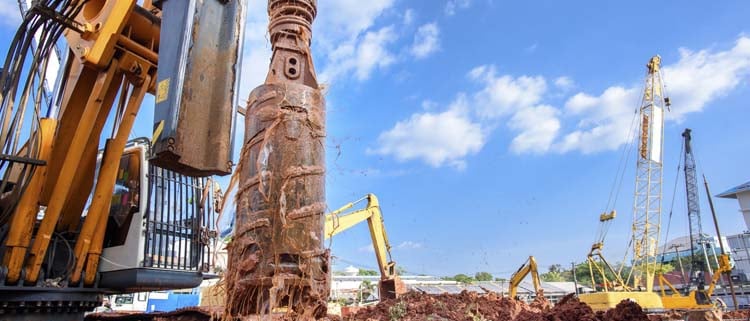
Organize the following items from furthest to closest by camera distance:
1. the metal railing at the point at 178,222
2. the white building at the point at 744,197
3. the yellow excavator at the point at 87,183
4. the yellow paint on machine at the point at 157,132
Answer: the white building at the point at 744,197
the metal railing at the point at 178,222
the yellow excavator at the point at 87,183
the yellow paint on machine at the point at 157,132

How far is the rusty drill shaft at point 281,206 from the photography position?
9.46 feet

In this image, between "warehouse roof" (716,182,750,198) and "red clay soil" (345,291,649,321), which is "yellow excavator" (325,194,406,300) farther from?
"warehouse roof" (716,182,750,198)

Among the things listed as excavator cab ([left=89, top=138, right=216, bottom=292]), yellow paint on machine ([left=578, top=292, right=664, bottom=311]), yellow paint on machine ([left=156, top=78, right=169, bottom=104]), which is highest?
yellow paint on machine ([left=156, top=78, right=169, bottom=104])

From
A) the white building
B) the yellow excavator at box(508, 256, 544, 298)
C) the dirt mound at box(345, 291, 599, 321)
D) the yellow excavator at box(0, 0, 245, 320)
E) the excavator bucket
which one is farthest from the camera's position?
the white building

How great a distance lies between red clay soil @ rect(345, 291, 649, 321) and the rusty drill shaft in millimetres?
806

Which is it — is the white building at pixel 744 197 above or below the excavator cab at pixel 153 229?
above

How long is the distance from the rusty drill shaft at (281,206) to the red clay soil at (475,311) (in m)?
0.81

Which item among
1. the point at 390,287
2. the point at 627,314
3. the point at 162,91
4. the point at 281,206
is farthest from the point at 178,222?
the point at 390,287

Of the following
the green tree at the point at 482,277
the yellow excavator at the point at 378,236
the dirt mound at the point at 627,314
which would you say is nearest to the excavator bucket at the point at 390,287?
the yellow excavator at the point at 378,236

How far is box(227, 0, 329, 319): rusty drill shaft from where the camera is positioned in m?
2.88

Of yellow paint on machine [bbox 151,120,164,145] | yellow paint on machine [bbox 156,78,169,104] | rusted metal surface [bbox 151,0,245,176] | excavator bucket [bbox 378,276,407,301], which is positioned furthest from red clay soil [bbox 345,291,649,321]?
excavator bucket [bbox 378,276,407,301]

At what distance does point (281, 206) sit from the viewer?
2.97m

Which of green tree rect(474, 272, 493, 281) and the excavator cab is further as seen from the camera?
green tree rect(474, 272, 493, 281)

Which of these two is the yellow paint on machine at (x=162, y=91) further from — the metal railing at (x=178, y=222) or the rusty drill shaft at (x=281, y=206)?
the metal railing at (x=178, y=222)
